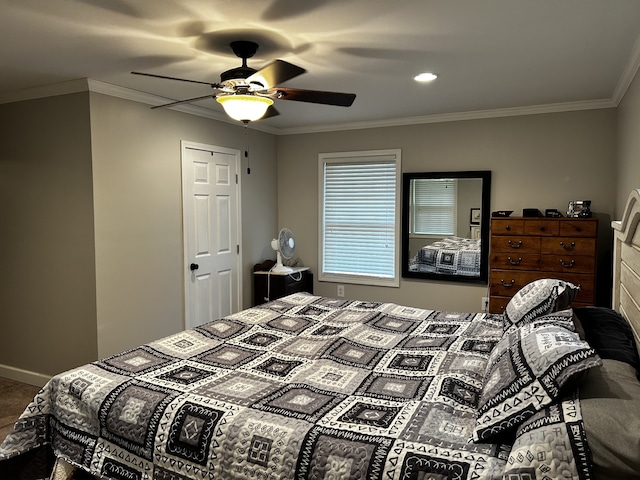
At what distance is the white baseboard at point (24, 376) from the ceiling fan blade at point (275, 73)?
308 cm

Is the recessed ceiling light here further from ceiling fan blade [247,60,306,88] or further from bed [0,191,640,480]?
bed [0,191,640,480]

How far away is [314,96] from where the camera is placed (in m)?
2.63

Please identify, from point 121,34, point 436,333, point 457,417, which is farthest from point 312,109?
point 457,417

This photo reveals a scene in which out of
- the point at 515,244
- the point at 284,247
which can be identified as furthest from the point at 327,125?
the point at 515,244

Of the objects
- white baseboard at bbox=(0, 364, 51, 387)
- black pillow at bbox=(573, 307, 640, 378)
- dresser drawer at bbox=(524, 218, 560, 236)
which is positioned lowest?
white baseboard at bbox=(0, 364, 51, 387)

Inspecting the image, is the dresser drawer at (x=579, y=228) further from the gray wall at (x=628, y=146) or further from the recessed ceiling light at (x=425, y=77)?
the recessed ceiling light at (x=425, y=77)

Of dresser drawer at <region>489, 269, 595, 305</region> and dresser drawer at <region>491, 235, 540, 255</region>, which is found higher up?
dresser drawer at <region>491, 235, 540, 255</region>

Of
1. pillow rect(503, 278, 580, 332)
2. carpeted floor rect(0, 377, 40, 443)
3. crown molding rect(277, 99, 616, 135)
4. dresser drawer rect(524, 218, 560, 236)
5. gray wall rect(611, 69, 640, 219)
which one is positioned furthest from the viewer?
crown molding rect(277, 99, 616, 135)

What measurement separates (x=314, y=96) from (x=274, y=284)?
2851 mm

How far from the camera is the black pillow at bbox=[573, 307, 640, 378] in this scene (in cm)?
177

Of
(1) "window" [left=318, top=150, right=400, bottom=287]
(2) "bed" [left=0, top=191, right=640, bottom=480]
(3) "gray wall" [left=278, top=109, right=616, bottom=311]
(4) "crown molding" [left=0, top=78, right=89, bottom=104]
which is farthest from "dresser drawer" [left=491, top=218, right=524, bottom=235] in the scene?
(4) "crown molding" [left=0, top=78, right=89, bottom=104]

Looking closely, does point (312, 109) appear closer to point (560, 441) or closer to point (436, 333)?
point (436, 333)

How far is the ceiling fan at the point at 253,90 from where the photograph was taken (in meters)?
2.36

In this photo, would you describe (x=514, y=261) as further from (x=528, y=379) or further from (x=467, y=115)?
(x=528, y=379)
